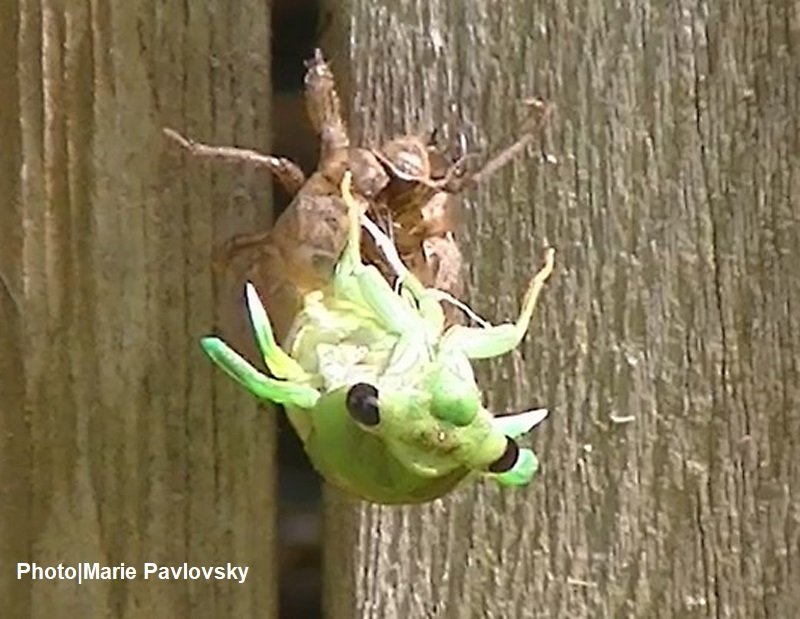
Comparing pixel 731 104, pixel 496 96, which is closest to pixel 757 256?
pixel 731 104

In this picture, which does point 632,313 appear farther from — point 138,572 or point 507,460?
point 138,572

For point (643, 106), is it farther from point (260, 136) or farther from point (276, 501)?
point (276, 501)

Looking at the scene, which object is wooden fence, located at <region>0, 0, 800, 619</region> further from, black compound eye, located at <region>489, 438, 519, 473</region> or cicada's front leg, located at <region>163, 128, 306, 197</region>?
black compound eye, located at <region>489, 438, 519, 473</region>

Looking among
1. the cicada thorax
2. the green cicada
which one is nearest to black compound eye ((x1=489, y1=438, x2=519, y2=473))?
the green cicada

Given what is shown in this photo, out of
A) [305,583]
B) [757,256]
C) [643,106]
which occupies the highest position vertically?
[643,106]

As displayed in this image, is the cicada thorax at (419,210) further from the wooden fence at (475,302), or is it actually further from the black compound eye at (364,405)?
the black compound eye at (364,405)

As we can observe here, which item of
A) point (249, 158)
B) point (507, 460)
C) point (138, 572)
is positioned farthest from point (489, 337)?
point (138, 572)
